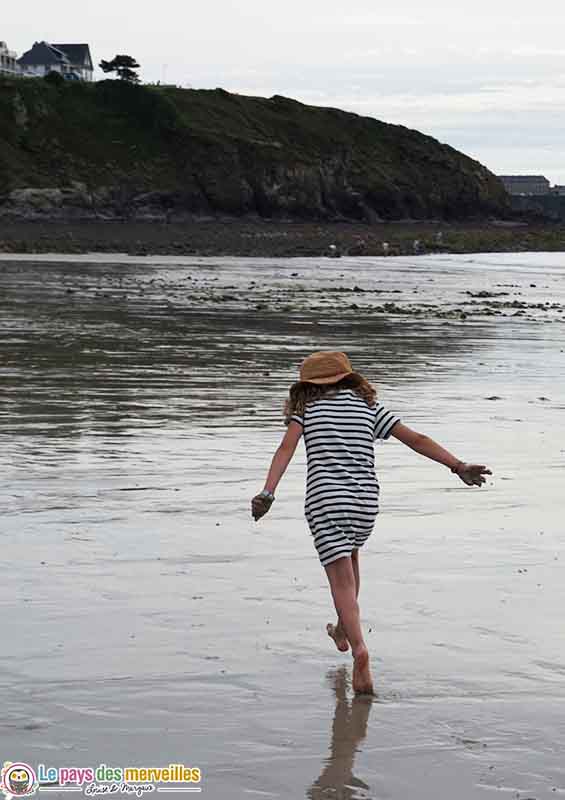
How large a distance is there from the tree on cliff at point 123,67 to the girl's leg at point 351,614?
134 meters

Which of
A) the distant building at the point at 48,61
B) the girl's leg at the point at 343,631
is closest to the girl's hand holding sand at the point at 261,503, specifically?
the girl's leg at the point at 343,631

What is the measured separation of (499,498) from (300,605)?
301 centimetres

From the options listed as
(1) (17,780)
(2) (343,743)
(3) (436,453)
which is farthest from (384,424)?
(1) (17,780)

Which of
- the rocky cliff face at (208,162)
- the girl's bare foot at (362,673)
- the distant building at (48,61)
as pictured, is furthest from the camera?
the distant building at (48,61)

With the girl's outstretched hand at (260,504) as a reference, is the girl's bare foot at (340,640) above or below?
below

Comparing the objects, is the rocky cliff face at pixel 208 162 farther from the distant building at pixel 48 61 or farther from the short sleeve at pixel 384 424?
the short sleeve at pixel 384 424

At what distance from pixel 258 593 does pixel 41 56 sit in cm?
17005

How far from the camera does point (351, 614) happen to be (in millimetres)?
6160

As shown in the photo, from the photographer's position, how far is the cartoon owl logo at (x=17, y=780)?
4.96 m

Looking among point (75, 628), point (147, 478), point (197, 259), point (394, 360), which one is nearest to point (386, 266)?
point (197, 259)

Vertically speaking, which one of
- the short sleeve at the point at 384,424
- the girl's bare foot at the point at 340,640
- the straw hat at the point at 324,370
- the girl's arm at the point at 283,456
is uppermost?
the straw hat at the point at 324,370

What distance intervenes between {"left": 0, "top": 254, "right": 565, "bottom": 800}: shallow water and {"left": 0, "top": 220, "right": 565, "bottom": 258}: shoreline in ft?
151

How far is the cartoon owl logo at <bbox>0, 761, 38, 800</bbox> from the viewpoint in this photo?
4961 mm

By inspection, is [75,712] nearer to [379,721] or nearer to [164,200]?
[379,721]
